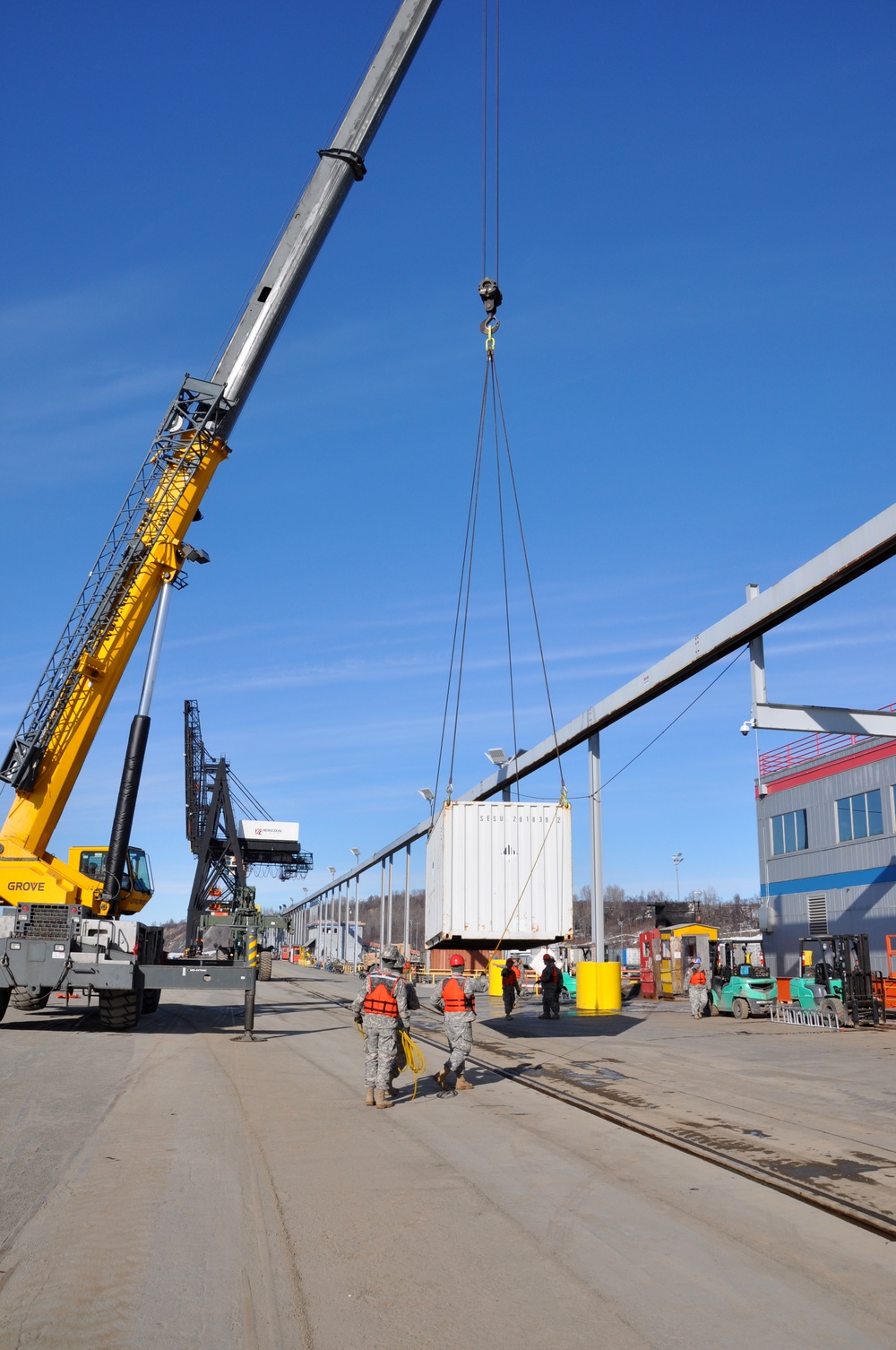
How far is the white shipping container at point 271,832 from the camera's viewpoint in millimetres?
63219

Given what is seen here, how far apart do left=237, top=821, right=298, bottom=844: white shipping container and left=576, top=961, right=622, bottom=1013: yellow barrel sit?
3828 centimetres

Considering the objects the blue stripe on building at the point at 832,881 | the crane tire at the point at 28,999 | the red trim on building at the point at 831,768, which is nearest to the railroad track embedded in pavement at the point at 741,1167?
the crane tire at the point at 28,999

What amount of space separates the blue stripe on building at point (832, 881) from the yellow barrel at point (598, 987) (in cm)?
1291

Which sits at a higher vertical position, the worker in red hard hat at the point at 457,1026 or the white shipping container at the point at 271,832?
the white shipping container at the point at 271,832

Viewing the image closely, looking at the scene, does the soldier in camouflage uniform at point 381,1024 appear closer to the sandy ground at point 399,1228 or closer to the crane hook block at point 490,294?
the sandy ground at point 399,1228

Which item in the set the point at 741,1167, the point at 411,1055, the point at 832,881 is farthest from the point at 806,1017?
the point at 741,1167

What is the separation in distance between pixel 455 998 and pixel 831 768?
29297mm

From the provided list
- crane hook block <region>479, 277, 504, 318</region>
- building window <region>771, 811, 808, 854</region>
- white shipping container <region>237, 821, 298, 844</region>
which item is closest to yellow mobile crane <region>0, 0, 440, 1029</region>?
crane hook block <region>479, 277, 504, 318</region>

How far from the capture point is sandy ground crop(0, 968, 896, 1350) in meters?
4.50

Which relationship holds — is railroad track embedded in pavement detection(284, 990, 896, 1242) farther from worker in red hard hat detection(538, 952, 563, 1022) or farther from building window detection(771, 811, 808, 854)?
building window detection(771, 811, 808, 854)

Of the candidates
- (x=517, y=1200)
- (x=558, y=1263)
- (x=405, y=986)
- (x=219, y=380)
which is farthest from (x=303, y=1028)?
(x=558, y=1263)

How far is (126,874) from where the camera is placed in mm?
19109

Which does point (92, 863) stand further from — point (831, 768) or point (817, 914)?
point (817, 914)

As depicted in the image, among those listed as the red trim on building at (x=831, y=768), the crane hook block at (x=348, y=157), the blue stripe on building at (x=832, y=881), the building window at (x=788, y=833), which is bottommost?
the blue stripe on building at (x=832, y=881)
